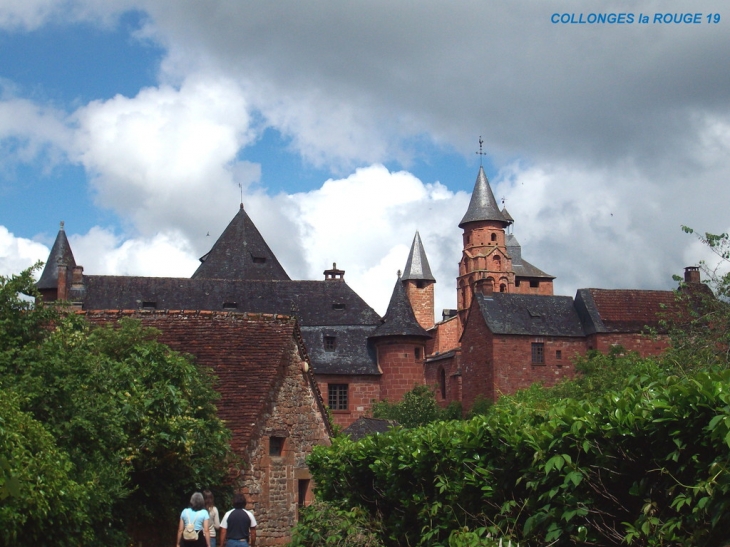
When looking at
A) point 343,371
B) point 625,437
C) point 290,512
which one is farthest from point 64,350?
point 343,371

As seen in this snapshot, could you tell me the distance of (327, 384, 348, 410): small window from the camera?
58.9 meters

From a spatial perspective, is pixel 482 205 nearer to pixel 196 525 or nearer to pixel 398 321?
pixel 398 321

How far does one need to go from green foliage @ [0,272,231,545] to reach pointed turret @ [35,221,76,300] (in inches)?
1615

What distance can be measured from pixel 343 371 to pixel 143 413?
144 feet

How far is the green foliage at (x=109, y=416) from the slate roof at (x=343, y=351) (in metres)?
39.9

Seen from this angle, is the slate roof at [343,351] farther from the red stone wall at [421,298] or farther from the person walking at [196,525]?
the person walking at [196,525]

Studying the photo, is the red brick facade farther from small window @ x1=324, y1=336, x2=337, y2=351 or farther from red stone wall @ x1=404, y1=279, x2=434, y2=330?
red stone wall @ x1=404, y1=279, x2=434, y2=330

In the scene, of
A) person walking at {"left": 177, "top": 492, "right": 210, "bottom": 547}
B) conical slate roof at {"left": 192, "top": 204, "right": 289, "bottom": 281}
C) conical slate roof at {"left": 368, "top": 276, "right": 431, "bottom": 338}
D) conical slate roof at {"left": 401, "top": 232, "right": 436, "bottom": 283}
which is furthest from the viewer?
conical slate roof at {"left": 401, "top": 232, "right": 436, "bottom": 283}

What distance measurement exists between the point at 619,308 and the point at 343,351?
1828 centimetres

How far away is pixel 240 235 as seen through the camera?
Answer: 65750mm

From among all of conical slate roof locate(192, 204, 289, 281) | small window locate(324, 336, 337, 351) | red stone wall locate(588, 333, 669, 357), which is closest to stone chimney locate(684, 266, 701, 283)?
red stone wall locate(588, 333, 669, 357)

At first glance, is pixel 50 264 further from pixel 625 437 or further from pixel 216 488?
pixel 625 437

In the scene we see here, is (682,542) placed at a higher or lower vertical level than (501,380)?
lower

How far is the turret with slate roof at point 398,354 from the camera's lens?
59562 mm
